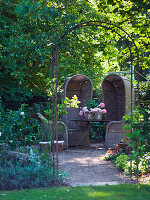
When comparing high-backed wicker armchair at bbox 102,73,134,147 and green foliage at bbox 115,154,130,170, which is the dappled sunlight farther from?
high-backed wicker armchair at bbox 102,73,134,147

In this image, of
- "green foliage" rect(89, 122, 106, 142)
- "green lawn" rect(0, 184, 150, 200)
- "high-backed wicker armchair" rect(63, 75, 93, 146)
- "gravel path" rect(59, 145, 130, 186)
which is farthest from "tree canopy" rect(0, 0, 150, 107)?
"green lawn" rect(0, 184, 150, 200)

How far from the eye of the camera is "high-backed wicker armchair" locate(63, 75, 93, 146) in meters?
8.30

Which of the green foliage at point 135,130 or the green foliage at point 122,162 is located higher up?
the green foliage at point 135,130

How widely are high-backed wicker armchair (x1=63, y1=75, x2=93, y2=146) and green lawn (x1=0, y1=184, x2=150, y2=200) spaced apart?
4.21 meters

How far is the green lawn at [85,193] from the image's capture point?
3579 millimetres

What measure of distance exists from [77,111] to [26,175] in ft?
15.4

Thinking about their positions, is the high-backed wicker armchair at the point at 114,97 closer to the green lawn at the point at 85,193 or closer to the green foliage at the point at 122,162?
the green foliage at the point at 122,162

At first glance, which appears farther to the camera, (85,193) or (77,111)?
(77,111)

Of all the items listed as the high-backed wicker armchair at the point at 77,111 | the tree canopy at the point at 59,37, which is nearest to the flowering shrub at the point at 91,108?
the high-backed wicker armchair at the point at 77,111

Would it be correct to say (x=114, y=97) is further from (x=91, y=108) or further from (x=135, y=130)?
(x=135, y=130)

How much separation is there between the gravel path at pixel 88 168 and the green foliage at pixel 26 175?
33 centimetres

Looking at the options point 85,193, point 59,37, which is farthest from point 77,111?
point 85,193

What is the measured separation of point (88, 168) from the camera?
564 cm

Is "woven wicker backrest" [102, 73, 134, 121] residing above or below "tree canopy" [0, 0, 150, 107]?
below
